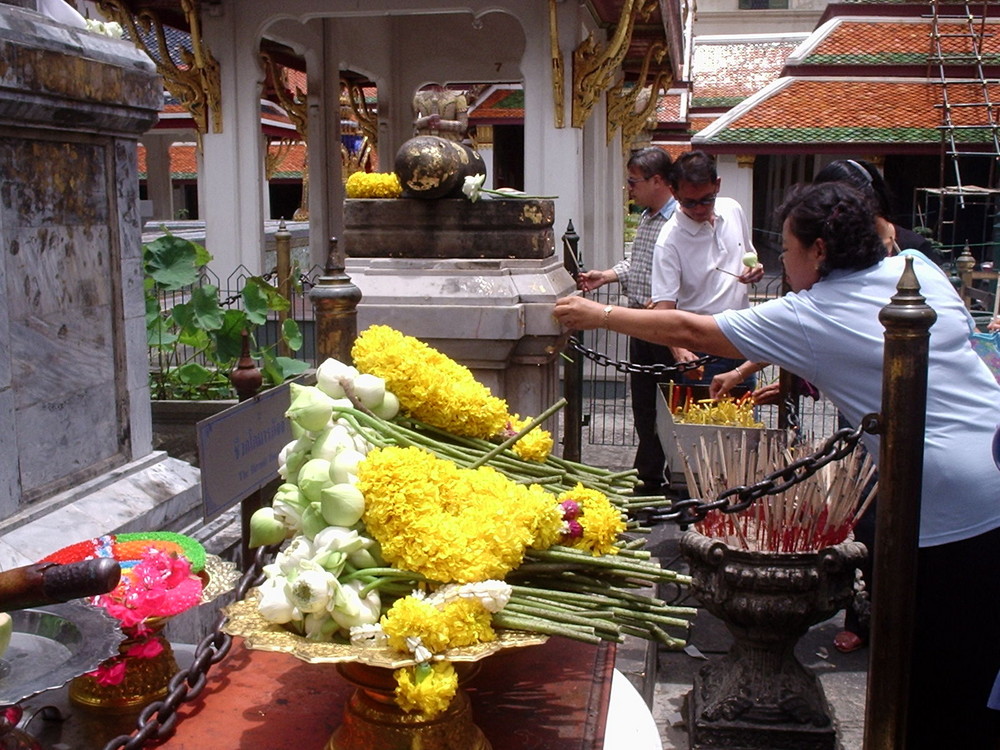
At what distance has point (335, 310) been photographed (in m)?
2.49

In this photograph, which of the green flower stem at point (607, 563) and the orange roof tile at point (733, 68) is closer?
the green flower stem at point (607, 563)

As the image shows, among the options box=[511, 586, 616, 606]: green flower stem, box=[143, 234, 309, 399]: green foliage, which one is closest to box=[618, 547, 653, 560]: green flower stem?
box=[511, 586, 616, 606]: green flower stem

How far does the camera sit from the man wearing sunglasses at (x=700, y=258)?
5055mm

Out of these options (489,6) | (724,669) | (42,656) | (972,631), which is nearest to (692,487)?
(724,669)

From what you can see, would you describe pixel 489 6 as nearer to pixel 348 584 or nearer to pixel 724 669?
pixel 724 669

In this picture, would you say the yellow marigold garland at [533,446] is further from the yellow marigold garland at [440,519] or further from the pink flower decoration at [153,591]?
the pink flower decoration at [153,591]

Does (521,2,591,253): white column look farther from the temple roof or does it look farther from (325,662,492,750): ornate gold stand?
the temple roof

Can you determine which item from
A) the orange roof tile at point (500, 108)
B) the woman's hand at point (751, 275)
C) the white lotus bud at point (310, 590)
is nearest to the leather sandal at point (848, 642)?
the woman's hand at point (751, 275)

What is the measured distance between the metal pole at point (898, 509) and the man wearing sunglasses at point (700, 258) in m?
2.70

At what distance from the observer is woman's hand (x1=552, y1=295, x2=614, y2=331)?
332 centimetres

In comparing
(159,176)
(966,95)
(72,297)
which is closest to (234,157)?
(72,297)

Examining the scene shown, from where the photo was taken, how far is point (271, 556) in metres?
2.27

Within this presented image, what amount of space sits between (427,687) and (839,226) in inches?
69.5

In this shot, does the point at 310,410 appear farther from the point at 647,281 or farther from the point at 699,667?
the point at 647,281
